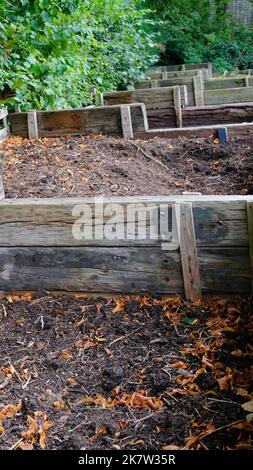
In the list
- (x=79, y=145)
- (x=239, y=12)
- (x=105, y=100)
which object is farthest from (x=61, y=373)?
(x=239, y=12)

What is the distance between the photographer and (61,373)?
8.75 ft

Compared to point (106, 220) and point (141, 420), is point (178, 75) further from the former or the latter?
point (141, 420)

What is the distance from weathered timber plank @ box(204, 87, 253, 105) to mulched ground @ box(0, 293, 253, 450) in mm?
6815

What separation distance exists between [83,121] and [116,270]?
11.7 ft

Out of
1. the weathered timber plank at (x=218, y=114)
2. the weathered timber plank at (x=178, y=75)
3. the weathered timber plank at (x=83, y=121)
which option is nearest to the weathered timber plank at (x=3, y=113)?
the weathered timber plank at (x=83, y=121)

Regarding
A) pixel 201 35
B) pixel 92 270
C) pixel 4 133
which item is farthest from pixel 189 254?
pixel 201 35

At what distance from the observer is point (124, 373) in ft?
8.53

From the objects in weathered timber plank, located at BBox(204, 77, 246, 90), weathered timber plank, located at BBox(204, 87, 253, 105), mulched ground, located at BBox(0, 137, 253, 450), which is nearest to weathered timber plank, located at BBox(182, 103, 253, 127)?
weathered timber plank, located at BBox(204, 87, 253, 105)

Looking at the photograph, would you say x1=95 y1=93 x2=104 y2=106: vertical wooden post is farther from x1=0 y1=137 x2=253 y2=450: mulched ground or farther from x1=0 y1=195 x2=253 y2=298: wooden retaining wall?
x1=0 y1=137 x2=253 y2=450: mulched ground

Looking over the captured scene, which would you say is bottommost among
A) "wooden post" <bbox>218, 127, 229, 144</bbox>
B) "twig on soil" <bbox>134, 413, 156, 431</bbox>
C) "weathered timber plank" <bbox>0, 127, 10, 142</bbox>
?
"twig on soil" <bbox>134, 413, 156, 431</bbox>

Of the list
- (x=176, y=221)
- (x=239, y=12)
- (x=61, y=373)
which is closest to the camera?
(x=61, y=373)

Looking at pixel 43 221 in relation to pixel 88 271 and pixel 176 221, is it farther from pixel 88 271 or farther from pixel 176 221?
pixel 176 221

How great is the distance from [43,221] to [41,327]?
64 centimetres

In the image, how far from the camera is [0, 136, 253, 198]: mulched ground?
4.57 meters
